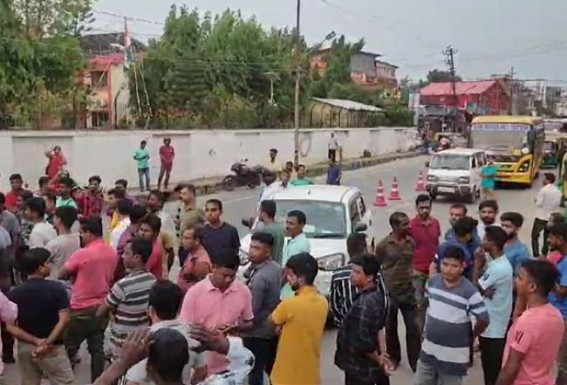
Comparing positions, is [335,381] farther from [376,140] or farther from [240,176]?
[376,140]

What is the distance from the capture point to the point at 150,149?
1060 inches

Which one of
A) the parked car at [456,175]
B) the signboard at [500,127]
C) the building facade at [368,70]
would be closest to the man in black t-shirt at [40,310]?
the parked car at [456,175]

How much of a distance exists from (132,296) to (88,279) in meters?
0.89

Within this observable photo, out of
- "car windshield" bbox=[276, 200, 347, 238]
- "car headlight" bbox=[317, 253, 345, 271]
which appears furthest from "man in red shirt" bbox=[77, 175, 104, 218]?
"car headlight" bbox=[317, 253, 345, 271]

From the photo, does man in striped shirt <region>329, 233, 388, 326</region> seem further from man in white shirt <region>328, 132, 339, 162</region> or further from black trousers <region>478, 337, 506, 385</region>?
man in white shirt <region>328, 132, 339, 162</region>

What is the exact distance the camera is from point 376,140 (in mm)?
52219

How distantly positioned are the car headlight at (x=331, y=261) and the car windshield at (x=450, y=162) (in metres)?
16.5

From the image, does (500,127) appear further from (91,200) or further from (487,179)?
(91,200)

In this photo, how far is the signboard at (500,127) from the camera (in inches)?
1188

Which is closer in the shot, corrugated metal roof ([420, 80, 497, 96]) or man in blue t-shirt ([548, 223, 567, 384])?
man in blue t-shirt ([548, 223, 567, 384])

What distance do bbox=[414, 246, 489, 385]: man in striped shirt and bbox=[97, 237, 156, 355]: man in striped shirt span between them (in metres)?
2.02

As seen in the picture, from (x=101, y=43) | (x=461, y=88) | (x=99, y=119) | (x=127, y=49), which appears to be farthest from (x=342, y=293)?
(x=461, y=88)

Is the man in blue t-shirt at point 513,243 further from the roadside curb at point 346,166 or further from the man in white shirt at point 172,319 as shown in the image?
the roadside curb at point 346,166

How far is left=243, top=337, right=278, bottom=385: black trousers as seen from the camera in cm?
609
